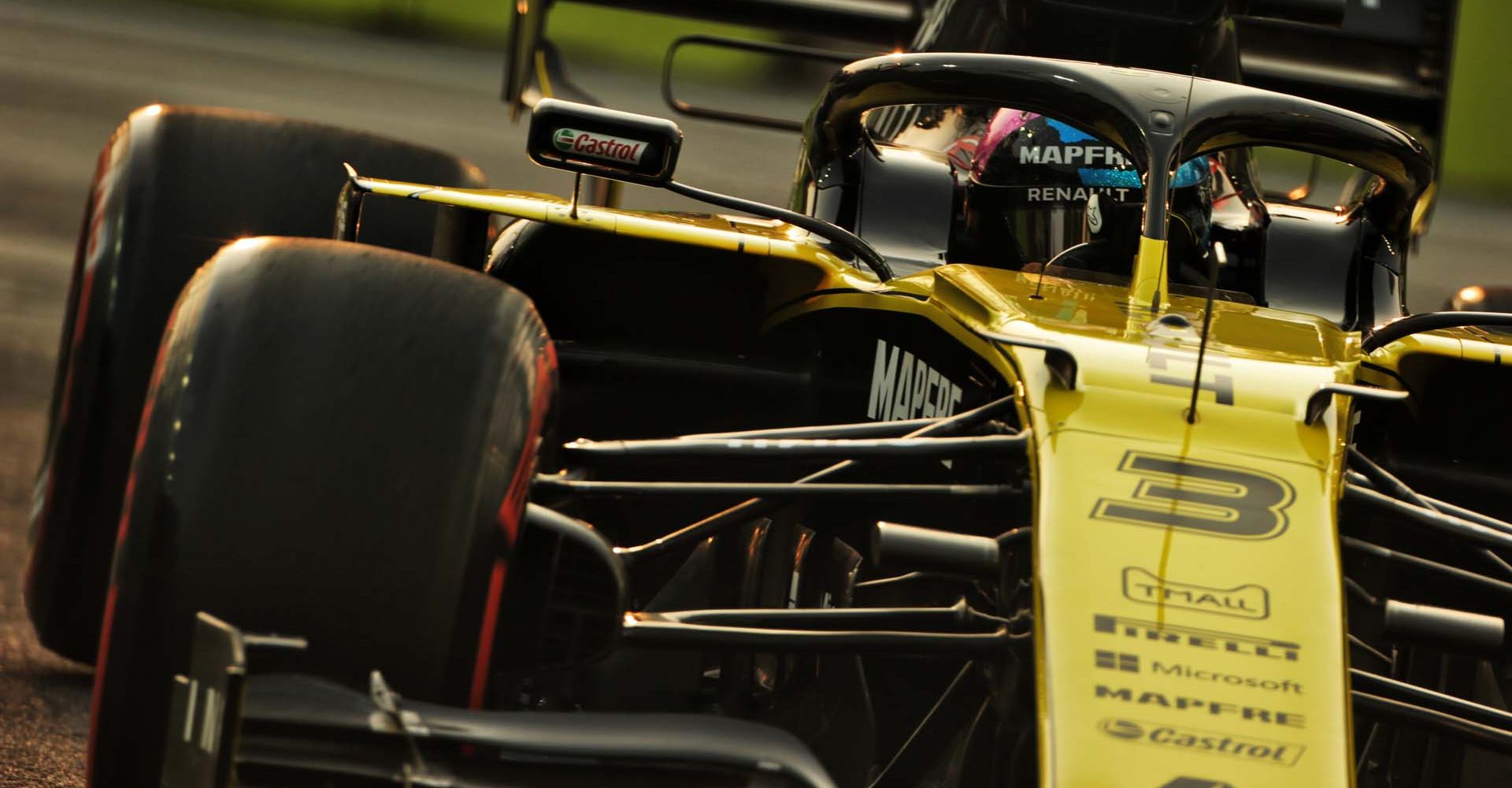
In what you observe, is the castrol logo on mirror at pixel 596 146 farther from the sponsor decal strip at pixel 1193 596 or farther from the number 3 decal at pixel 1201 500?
the sponsor decal strip at pixel 1193 596

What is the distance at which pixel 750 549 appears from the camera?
10.4 ft

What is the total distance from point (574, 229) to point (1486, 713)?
1.55 metres

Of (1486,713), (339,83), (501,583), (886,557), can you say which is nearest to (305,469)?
(501,583)

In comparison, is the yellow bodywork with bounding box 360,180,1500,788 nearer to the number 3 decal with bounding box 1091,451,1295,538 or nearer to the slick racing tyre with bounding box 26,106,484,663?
the number 3 decal with bounding box 1091,451,1295,538

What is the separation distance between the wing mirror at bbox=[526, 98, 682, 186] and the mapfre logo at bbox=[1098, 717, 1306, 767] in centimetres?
121

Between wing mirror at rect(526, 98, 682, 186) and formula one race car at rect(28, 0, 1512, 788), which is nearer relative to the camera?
formula one race car at rect(28, 0, 1512, 788)

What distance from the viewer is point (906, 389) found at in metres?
2.81

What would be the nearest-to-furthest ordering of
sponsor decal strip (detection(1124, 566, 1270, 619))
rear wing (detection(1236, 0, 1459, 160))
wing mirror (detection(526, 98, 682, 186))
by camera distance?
sponsor decal strip (detection(1124, 566, 1270, 619))
wing mirror (detection(526, 98, 682, 186))
rear wing (detection(1236, 0, 1459, 160))

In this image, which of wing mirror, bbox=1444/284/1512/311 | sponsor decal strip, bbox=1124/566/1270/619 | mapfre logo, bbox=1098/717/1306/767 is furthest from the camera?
wing mirror, bbox=1444/284/1512/311

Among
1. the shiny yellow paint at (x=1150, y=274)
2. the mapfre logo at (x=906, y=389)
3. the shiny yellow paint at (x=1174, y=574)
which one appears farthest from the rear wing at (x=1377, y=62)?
the shiny yellow paint at (x=1174, y=574)

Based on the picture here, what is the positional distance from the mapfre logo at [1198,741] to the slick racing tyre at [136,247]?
5.21 feet

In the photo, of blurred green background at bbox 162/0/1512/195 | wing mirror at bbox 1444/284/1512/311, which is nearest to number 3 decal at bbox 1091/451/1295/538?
wing mirror at bbox 1444/284/1512/311

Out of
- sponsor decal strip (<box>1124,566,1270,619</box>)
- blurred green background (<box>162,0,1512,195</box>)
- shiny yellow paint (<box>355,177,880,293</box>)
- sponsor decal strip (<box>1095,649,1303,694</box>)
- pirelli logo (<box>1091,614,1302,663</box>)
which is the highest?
blurred green background (<box>162,0,1512,195</box>)

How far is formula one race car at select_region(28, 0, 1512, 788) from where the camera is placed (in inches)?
79.2
